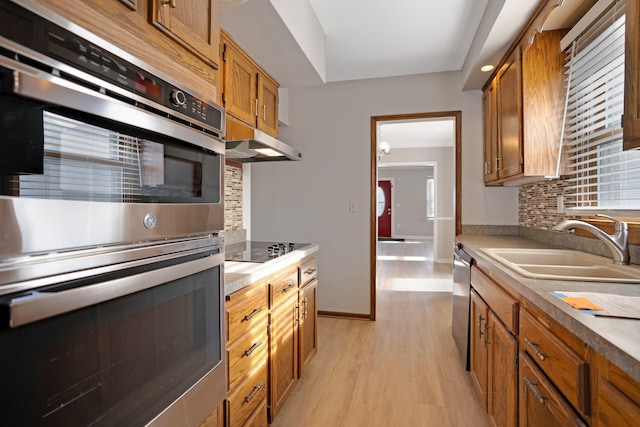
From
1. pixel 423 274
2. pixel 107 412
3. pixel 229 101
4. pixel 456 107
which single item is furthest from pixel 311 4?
pixel 423 274

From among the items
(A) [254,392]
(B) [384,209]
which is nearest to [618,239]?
(A) [254,392]

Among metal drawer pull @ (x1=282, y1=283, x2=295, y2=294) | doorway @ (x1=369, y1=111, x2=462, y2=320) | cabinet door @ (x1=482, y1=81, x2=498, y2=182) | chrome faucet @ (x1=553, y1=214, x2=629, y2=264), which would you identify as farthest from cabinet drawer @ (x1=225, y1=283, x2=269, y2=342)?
cabinet door @ (x1=482, y1=81, x2=498, y2=182)

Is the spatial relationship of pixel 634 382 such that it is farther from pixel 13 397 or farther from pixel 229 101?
pixel 229 101

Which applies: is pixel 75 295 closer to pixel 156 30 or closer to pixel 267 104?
pixel 156 30

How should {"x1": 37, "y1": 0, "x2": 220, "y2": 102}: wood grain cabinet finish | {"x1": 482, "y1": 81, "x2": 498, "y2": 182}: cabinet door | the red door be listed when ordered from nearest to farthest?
{"x1": 37, "y1": 0, "x2": 220, "y2": 102}: wood grain cabinet finish, {"x1": 482, "y1": 81, "x2": 498, "y2": 182}: cabinet door, the red door

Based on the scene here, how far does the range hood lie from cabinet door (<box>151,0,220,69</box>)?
66 cm

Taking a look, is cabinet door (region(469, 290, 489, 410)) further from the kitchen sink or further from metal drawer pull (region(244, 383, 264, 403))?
metal drawer pull (region(244, 383, 264, 403))

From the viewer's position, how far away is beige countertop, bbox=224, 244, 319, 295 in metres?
1.27

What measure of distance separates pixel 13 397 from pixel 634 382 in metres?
1.07

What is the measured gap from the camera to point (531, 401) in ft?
3.82

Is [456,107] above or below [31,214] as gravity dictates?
above

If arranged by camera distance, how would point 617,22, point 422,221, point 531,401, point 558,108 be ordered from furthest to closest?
1. point 422,221
2. point 558,108
3. point 617,22
4. point 531,401

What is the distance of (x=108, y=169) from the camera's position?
2.15 ft

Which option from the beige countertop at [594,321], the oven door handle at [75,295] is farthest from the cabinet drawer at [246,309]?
the beige countertop at [594,321]
